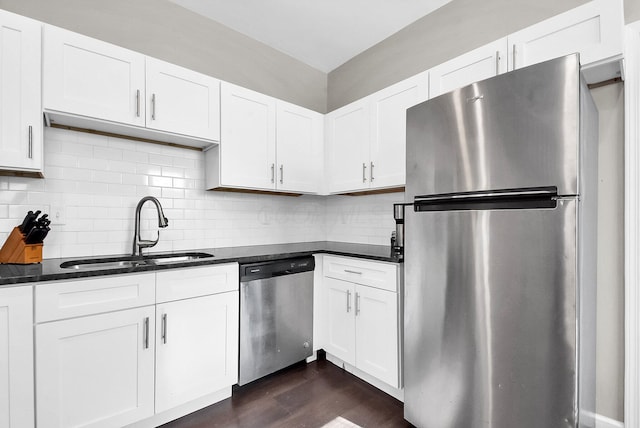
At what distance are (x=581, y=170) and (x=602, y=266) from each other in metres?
0.83

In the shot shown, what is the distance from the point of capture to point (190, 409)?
1.87 meters

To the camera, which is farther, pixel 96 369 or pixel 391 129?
pixel 391 129

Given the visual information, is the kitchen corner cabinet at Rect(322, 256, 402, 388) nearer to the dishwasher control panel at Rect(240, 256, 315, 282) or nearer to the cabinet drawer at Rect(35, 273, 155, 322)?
the dishwasher control panel at Rect(240, 256, 315, 282)

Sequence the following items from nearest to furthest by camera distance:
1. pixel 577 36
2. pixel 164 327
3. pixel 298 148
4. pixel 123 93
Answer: pixel 577 36 < pixel 164 327 < pixel 123 93 < pixel 298 148

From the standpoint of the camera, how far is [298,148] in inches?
106

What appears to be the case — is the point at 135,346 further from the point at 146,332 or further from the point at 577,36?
the point at 577,36

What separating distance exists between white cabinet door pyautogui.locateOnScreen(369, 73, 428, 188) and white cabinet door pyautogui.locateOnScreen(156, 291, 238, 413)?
1.37 metres

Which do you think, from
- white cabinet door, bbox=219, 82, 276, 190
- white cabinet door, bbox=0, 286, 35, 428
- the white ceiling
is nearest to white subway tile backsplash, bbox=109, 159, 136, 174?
white cabinet door, bbox=219, 82, 276, 190

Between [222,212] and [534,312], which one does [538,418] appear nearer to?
[534,312]

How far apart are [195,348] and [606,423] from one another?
2.28 metres

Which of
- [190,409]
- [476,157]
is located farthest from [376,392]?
[476,157]

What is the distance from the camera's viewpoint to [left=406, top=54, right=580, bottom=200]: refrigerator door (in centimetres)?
118

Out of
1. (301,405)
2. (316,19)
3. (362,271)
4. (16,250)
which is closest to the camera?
(16,250)

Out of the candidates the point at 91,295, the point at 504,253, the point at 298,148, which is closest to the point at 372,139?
the point at 298,148
